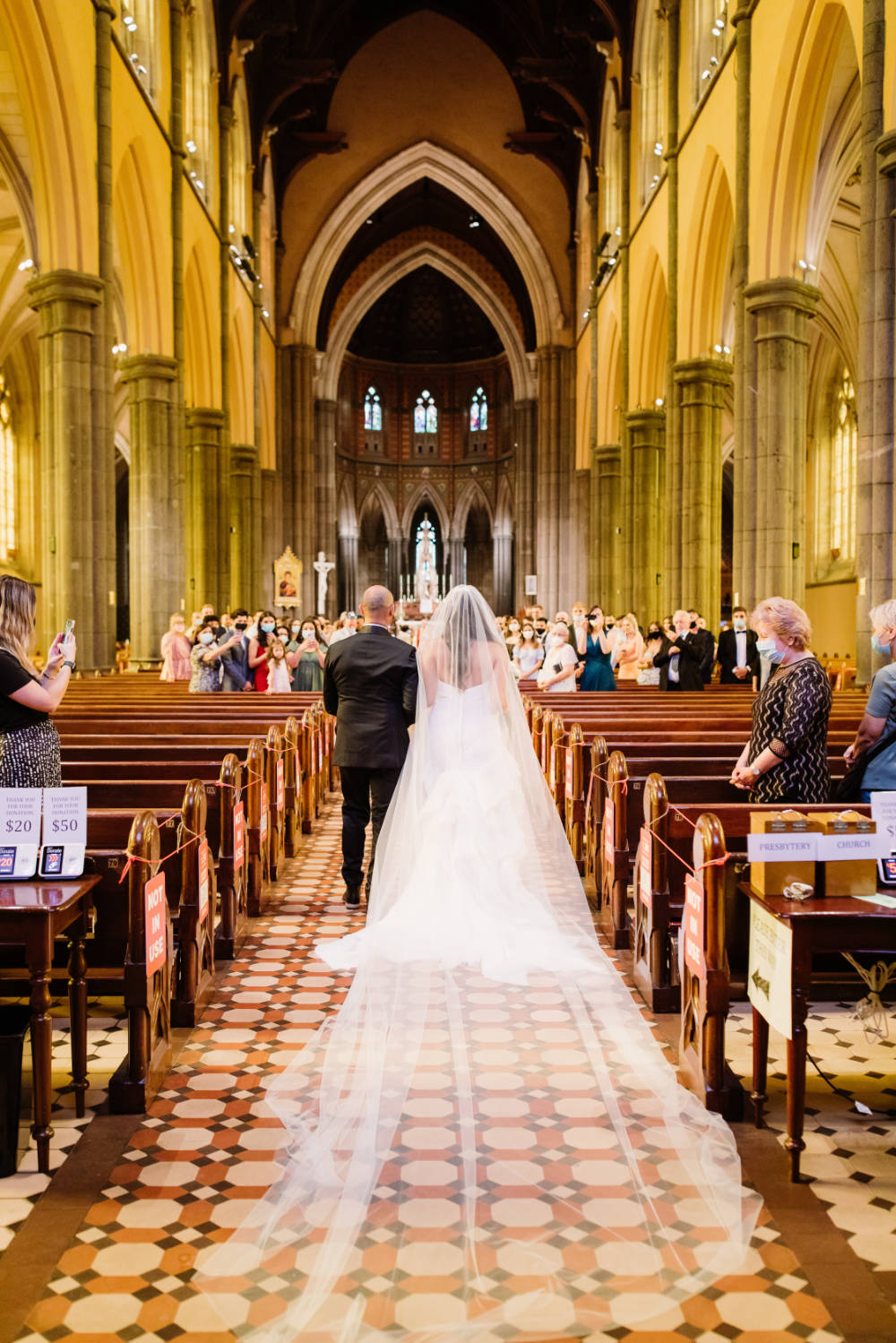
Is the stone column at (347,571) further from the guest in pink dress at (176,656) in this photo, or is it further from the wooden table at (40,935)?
the wooden table at (40,935)

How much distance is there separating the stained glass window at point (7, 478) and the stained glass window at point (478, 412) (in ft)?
72.8

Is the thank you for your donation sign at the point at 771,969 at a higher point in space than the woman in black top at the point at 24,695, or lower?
lower

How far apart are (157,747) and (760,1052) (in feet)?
13.5

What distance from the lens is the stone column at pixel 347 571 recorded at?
44.2 meters

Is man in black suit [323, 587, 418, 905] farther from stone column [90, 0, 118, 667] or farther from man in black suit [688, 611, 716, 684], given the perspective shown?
stone column [90, 0, 118, 667]

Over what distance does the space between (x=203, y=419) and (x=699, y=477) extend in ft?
33.7

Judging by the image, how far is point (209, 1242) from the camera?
310 centimetres

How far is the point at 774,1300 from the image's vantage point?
9.18ft

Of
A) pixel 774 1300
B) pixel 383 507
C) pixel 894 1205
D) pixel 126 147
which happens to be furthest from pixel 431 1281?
pixel 383 507

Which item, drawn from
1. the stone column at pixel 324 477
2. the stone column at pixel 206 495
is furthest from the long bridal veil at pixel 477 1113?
the stone column at pixel 324 477

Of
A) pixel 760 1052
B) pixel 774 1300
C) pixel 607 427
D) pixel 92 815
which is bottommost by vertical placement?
pixel 774 1300

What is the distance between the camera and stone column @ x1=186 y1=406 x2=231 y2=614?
23.2m

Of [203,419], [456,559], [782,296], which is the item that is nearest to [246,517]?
[203,419]

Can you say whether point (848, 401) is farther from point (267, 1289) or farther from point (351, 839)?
point (267, 1289)
